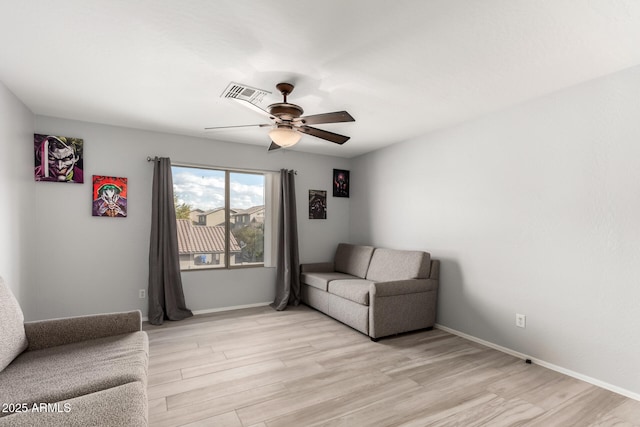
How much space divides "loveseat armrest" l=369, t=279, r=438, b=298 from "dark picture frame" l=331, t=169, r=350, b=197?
2.30 m

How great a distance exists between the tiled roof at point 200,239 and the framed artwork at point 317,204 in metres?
1.37

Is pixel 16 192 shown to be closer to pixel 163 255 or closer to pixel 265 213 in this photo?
pixel 163 255

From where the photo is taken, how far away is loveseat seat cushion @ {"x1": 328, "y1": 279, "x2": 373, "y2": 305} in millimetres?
3593

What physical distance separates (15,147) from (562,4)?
451 centimetres

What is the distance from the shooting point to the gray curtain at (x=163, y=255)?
3967 millimetres

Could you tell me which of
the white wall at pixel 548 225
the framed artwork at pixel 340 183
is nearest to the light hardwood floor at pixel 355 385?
the white wall at pixel 548 225

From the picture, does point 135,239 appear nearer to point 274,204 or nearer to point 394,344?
point 274,204

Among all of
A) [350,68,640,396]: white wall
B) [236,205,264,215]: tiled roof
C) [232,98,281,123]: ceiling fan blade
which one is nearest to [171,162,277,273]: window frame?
[236,205,264,215]: tiled roof

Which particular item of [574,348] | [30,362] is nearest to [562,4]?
[574,348]

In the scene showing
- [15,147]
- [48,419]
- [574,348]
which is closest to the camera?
[48,419]

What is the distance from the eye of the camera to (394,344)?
3.37 meters

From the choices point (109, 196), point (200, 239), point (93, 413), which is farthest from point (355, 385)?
point (109, 196)

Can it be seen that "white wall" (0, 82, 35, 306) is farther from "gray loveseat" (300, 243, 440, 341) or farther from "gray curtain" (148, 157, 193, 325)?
"gray loveseat" (300, 243, 440, 341)

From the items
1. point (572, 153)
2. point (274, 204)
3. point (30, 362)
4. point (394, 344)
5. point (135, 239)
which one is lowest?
point (394, 344)
